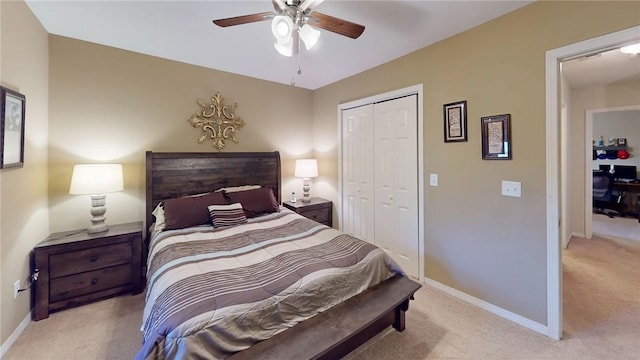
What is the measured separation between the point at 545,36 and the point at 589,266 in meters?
2.93

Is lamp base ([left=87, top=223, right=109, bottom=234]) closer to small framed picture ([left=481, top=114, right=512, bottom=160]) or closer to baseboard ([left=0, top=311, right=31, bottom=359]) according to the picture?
baseboard ([left=0, top=311, right=31, bottom=359])

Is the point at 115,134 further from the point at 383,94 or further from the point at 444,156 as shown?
the point at 444,156

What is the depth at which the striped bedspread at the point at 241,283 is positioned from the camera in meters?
1.23

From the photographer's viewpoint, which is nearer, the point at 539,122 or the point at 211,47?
the point at 539,122

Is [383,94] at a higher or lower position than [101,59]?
lower

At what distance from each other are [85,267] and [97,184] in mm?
760

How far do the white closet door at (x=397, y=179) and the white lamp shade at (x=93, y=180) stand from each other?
284 cm

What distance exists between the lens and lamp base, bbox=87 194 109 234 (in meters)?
2.52

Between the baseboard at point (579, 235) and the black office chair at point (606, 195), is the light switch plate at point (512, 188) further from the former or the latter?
the black office chair at point (606, 195)

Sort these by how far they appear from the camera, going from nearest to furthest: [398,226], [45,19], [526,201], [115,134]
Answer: [526,201]
[45,19]
[115,134]
[398,226]

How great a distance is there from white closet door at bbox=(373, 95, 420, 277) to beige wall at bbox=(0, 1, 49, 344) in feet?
10.7

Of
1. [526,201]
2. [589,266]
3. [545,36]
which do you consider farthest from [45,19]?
[589,266]

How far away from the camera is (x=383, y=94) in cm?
317

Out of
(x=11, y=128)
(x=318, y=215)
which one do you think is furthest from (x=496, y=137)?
(x=11, y=128)
